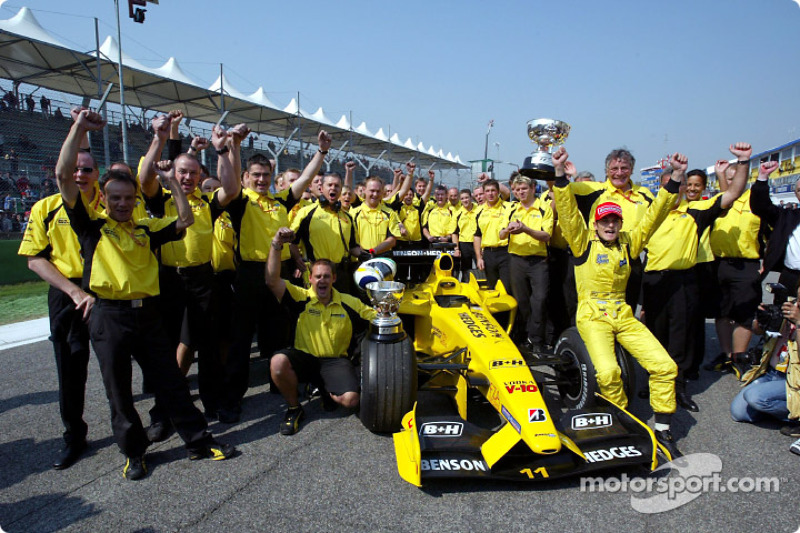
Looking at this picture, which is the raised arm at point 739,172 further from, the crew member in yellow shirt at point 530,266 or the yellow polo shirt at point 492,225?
the yellow polo shirt at point 492,225

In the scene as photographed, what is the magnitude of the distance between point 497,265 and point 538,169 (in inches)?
95.8

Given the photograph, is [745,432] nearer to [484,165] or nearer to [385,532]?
[385,532]

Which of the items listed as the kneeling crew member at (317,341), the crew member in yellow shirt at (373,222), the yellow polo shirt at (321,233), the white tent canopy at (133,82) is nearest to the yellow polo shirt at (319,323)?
the kneeling crew member at (317,341)

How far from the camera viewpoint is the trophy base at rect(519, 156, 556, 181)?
4.20m

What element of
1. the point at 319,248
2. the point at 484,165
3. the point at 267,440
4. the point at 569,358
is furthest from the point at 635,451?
the point at 484,165

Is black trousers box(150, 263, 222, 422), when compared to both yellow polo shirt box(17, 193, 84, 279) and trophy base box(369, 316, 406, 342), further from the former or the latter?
trophy base box(369, 316, 406, 342)

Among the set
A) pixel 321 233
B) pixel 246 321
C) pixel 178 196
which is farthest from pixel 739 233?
pixel 178 196

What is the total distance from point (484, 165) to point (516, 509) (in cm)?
2308

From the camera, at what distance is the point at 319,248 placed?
16.2 ft

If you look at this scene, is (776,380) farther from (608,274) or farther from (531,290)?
(531,290)

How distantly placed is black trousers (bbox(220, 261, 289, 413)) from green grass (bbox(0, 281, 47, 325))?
503 cm

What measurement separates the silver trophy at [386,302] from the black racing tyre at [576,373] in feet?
4.69

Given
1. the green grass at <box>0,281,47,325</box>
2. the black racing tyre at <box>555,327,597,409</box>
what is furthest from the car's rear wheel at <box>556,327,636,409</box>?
the green grass at <box>0,281,47,325</box>

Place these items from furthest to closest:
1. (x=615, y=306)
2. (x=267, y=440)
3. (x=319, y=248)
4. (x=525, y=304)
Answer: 1. (x=525, y=304)
2. (x=319, y=248)
3. (x=615, y=306)
4. (x=267, y=440)
